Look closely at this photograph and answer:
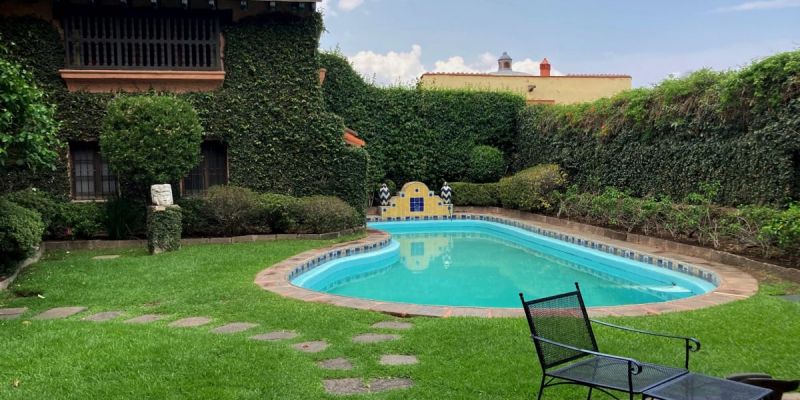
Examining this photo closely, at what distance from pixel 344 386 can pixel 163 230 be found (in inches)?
306

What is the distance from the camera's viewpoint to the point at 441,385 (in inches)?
151

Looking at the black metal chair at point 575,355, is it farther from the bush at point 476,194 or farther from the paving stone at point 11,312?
the bush at point 476,194

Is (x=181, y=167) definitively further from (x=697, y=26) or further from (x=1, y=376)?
(x=697, y=26)

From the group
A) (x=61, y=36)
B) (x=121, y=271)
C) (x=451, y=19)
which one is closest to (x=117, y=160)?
(x=121, y=271)

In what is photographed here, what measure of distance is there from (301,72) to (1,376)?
35.2 feet

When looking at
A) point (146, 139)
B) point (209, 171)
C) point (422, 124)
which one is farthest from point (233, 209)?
point (422, 124)

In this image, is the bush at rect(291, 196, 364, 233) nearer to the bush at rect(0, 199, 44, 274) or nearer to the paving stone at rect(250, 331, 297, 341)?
the bush at rect(0, 199, 44, 274)

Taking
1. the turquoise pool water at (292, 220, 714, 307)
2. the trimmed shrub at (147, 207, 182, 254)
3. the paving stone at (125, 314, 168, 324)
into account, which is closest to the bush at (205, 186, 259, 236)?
the trimmed shrub at (147, 207, 182, 254)

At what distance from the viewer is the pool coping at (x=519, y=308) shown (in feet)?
19.3

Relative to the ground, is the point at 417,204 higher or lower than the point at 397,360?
higher

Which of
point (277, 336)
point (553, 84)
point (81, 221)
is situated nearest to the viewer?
point (277, 336)

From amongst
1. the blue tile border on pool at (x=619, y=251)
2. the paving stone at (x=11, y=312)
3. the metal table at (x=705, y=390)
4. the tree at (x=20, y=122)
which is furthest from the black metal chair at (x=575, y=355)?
the tree at (x=20, y=122)

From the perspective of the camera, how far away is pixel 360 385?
3857mm

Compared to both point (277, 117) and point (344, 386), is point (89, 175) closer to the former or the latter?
point (277, 117)
